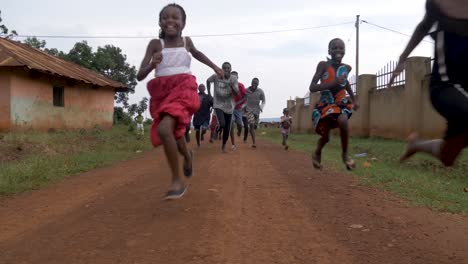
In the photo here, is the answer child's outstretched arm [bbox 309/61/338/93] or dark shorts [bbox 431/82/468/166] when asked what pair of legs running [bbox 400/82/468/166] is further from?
child's outstretched arm [bbox 309/61/338/93]

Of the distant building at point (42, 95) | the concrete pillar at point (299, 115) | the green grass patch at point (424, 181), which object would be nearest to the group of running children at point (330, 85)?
the green grass patch at point (424, 181)

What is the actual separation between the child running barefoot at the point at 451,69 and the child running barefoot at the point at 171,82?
227 centimetres

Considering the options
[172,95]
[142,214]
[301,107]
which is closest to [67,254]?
[142,214]

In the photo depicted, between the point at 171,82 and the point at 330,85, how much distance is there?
6.69 ft

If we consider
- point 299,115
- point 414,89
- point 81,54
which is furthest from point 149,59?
point 81,54

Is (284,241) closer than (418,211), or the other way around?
(284,241)

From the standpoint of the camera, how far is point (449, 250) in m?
3.43

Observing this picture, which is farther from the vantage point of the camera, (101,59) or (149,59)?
(101,59)

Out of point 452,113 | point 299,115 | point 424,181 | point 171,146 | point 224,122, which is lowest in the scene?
point 424,181

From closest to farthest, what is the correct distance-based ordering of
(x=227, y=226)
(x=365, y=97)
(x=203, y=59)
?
(x=227, y=226) < (x=203, y=59) < (x=365, y=97)

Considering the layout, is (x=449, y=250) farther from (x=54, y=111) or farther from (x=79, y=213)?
(x=54, y=111)

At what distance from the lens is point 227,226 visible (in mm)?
3969

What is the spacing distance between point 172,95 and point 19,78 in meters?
12.5

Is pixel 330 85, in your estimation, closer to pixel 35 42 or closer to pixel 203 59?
pixel 203 59
